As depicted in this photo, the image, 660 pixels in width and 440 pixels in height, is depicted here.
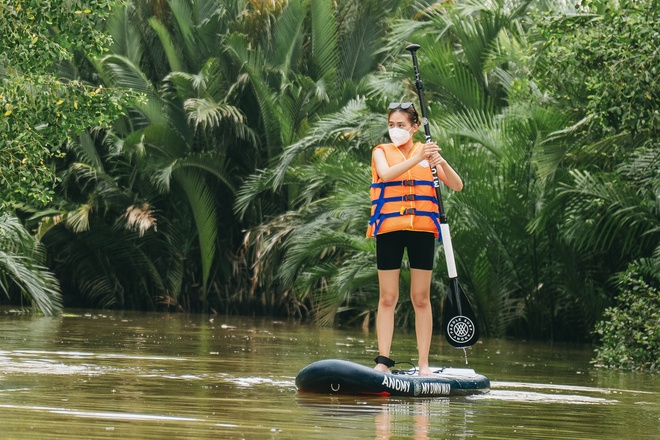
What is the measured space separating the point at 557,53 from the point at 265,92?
9.90 metres

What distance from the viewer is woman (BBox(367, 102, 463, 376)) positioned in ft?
24.5

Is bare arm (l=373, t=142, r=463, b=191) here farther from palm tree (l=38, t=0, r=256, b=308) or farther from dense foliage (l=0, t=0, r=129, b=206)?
palm tree (l=38, t=0, r=256, b=308)

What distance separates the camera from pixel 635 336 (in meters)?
11.3

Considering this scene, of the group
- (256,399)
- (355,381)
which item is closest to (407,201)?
(355,381)

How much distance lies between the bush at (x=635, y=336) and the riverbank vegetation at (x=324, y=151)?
87 millimetres

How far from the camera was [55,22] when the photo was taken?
1230cm

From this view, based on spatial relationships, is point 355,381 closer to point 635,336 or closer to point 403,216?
point 403,216

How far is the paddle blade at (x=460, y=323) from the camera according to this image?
795cm

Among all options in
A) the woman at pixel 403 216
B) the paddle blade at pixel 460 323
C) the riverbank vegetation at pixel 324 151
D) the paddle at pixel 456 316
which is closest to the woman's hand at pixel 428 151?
the woman at pixel 403 216

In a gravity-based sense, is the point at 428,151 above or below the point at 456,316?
above

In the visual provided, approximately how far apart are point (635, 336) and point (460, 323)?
153 inches

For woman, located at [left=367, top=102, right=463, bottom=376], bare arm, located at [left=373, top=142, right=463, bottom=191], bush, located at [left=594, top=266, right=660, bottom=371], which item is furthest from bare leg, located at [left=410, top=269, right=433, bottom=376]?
bush, located at [left=594, top=266, right=660, bottom=371]

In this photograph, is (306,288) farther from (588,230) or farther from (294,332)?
(588,230)

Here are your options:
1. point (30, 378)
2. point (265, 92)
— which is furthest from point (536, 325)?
point (30, 378)
